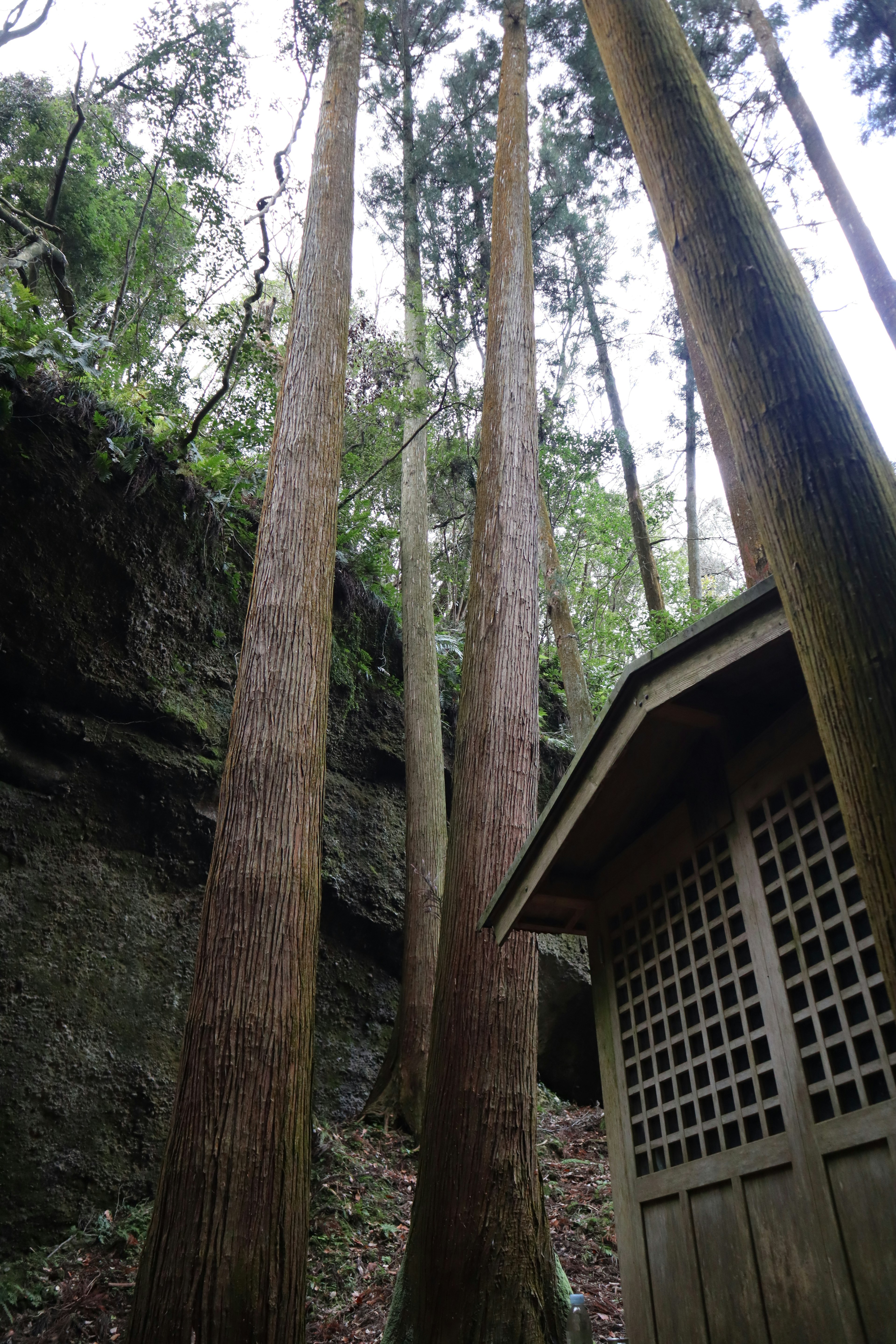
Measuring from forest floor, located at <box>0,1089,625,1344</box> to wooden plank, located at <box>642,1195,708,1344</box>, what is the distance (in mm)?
1473

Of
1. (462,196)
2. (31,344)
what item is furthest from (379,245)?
(31,344)

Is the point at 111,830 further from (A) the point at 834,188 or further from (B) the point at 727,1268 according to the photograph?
(A) the point at 834,188

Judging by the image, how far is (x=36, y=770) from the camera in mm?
6805

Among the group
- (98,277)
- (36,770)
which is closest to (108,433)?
(36,770)

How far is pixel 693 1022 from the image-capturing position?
362cm

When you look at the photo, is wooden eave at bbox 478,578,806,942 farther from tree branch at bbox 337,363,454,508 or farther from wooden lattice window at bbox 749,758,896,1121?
tree branch at bbox 337,363,454,508

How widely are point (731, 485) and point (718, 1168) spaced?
6.75 metres

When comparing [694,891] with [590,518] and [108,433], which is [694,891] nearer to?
[108,433]

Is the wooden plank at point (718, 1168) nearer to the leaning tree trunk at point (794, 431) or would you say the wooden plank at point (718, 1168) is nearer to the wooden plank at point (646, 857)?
the wooden plank at point (646, 857)

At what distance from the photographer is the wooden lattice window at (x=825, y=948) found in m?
2.80

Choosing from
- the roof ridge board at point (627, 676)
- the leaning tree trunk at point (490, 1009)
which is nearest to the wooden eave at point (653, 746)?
the roof ridge board at point (627, 676)

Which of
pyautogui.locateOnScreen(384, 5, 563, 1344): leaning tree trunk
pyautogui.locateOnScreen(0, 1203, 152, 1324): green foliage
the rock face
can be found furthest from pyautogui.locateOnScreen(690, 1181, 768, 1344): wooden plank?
the rock face

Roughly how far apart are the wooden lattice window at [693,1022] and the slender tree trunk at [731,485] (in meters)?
3.60

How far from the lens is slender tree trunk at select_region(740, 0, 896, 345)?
10180 mm
